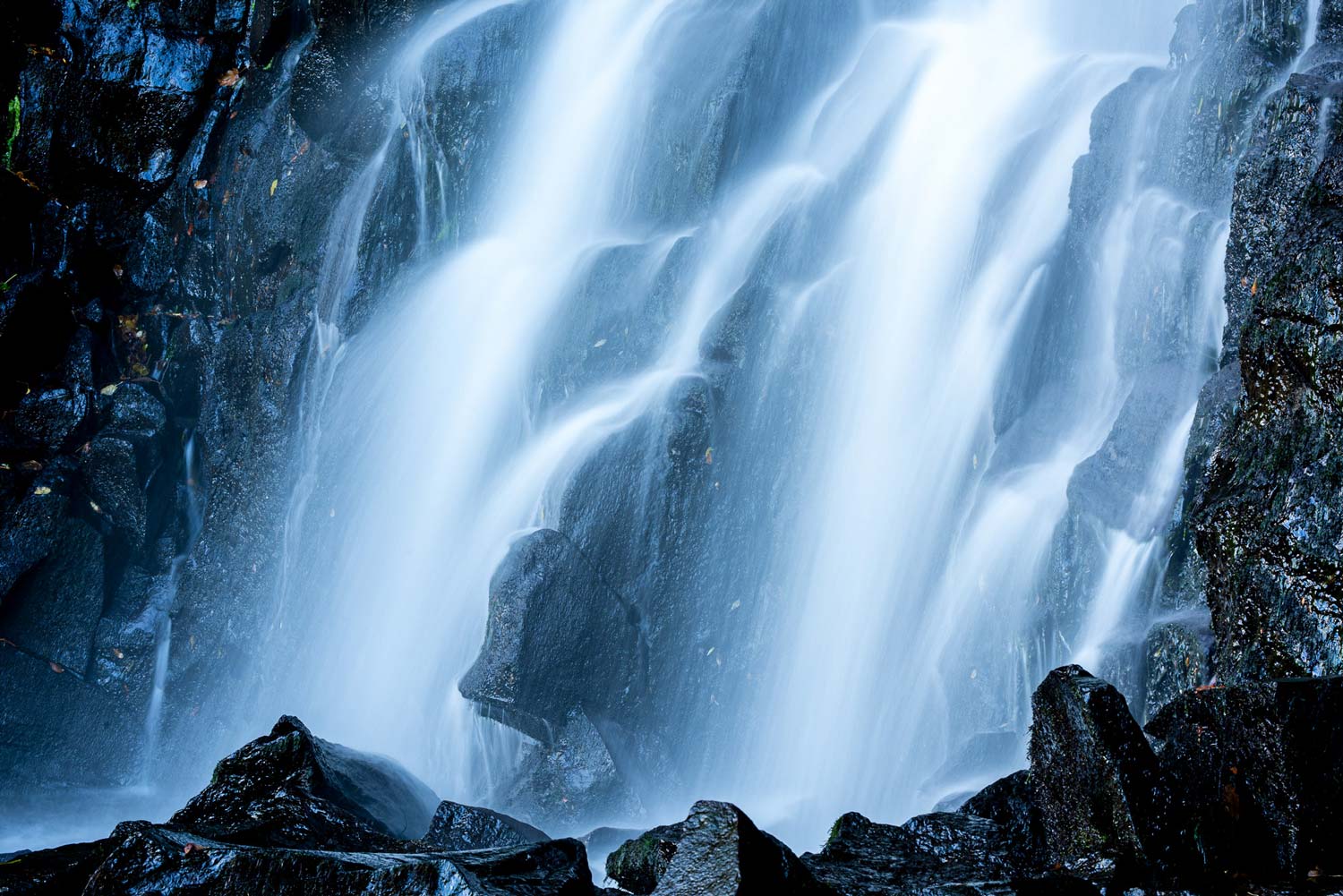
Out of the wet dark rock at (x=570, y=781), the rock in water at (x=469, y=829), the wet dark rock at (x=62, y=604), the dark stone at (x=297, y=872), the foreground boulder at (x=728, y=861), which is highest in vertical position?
the wet dark rock at (x=62, y=604)

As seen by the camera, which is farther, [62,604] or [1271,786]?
[62,604]

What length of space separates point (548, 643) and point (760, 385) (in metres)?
3.52

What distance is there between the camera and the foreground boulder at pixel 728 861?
3.57 metres

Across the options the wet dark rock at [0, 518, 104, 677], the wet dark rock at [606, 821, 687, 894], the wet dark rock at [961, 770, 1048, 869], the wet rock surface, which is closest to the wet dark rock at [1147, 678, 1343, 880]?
the wet rock surface

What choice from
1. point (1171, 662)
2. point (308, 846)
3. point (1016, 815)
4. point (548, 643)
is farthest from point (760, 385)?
point (308, 846)

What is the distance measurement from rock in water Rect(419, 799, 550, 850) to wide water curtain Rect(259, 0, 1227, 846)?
3586mm

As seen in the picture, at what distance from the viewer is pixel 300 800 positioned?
572cm

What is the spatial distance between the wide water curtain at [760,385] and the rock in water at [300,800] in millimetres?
3601

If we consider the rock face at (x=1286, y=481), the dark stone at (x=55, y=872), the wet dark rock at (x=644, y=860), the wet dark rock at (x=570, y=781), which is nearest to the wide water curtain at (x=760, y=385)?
the wet dark rock at (x=570, y=781)

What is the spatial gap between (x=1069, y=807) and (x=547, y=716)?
6.75m

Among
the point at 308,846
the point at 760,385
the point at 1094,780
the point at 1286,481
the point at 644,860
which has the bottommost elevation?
the point at 1094,780

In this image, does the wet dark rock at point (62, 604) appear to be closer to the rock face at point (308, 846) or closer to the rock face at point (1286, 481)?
Answer: the rock face at point (308, 846)

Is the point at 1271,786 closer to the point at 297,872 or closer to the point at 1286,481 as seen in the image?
the point at 1286,481

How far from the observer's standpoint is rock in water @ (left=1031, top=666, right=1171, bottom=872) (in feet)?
13.2
